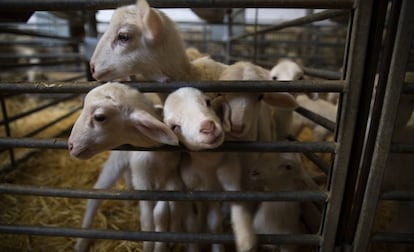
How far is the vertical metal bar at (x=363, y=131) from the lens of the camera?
1.10m

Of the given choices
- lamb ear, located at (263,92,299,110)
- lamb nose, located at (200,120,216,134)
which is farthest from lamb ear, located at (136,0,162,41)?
lamb ear, located at (263,92,299,110)

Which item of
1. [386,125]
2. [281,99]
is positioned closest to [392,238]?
[386,125]

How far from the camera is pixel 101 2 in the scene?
3.74 ft

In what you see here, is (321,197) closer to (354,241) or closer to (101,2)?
(354,241)

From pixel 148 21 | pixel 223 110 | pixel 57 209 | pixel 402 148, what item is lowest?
pixel 57 209

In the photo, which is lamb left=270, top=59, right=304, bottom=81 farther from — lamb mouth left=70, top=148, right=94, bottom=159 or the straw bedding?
lamb mouth left=70, top=148, right=94, bottom=159

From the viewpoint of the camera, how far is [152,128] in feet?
3.55

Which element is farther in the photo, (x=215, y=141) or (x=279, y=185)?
(x=279, y=185)

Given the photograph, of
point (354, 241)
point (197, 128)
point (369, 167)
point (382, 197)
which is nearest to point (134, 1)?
point (197, 128)

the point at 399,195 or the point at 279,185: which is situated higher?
the point at 399,195

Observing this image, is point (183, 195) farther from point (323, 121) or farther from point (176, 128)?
point (323, 121)

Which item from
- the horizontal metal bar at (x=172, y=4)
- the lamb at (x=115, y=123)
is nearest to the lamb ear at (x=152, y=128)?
the lamb at (x=115, y=123)

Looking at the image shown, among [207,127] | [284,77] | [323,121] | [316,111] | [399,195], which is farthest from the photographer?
[316,111]

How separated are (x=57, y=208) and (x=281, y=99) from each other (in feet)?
5.76
